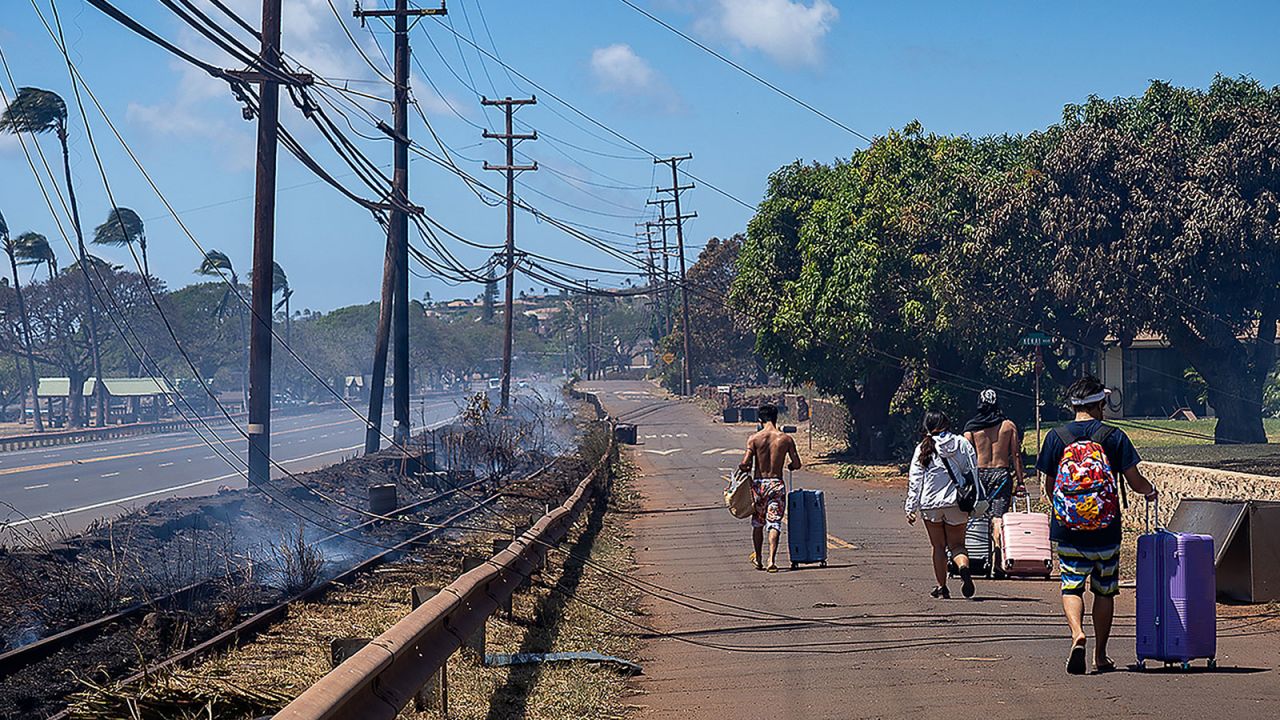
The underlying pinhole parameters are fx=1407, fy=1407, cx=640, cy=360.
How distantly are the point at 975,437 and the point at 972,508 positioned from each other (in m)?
1.72

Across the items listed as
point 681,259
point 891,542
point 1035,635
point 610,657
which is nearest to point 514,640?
point 610,657

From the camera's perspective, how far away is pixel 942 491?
11.6 m

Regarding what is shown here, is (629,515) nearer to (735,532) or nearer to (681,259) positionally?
(735,532)

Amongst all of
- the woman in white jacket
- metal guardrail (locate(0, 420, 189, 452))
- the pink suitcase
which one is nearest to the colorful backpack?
the woman in white jacket

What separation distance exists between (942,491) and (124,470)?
3019cm

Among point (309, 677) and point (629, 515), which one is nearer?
point (309, 677)

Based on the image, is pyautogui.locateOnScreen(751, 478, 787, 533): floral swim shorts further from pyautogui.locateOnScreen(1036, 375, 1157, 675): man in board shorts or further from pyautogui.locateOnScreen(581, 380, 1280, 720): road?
pyautogui.locateOnScreen(1036, 375, 1157, 675): man in board shorts

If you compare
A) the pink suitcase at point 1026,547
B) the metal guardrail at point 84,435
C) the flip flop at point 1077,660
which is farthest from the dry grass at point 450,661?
the metal guardrail at point 84,435

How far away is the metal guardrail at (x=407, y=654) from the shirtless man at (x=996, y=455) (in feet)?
16.2

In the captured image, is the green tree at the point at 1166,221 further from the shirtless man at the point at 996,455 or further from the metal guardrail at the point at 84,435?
the metal guardrail at the point at 84,435

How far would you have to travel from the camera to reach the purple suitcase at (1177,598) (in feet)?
26.3

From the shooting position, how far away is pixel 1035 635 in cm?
977

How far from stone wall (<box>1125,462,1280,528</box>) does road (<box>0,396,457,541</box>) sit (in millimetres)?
12401

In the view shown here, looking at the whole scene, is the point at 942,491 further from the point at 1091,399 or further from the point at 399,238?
the point at 399,238
